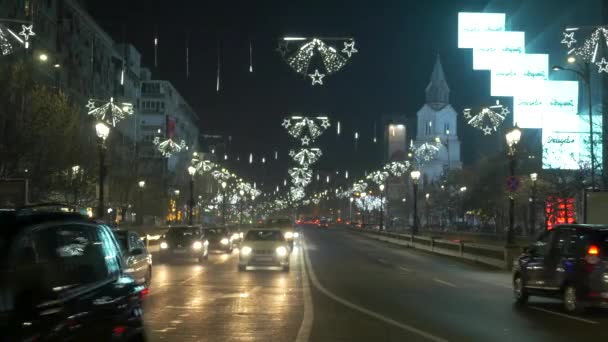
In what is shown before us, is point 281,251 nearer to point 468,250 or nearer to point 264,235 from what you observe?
point 264,235

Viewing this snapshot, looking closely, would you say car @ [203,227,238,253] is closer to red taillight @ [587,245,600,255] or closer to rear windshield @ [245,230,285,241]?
rear windshield @ [245,230,285,241]

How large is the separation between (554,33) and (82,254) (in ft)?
235

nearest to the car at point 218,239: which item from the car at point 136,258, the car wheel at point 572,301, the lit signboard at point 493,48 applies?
the car at point 136,258

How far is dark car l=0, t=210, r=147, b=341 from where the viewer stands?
227 inches

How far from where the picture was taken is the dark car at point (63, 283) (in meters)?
5.75

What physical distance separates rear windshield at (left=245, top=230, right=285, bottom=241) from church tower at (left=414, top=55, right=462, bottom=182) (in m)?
103

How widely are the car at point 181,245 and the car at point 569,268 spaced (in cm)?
1875

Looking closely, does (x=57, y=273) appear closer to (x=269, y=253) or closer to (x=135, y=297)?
(x=135, y=297)

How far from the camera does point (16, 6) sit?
53.6 meters

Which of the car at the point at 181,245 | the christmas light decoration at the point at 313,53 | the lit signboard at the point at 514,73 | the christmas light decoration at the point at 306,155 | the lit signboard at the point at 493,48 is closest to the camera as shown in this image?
the christmas light decoration at the point at 313,53

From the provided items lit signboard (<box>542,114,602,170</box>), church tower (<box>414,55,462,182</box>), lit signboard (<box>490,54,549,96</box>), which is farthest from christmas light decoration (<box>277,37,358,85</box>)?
church tower (<box>414,55,462,182</box>)

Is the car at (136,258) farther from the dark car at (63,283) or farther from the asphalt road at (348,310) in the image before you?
the dark car at (63,283)

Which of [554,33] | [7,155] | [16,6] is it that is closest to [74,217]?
[7,155]

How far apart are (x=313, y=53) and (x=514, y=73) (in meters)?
41.4
